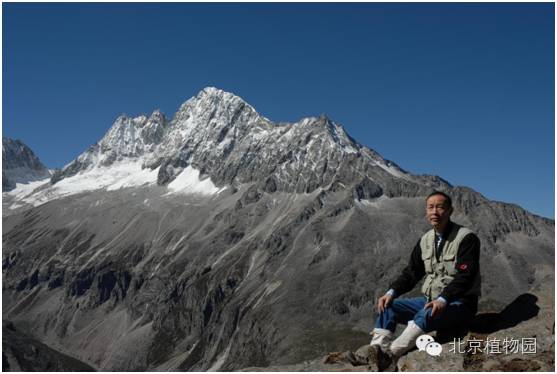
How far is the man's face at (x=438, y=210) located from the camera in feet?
53.7

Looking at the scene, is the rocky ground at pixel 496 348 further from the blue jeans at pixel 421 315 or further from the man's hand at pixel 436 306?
the man's hand at pixel 436 306

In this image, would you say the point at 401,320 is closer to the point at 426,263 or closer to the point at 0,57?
the point at 426,263

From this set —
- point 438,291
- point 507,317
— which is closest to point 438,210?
point 438,291

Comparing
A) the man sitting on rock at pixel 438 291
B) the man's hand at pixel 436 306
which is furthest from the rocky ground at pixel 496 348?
the man's hand at pixel 436 306

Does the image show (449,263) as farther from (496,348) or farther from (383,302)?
(496,348)

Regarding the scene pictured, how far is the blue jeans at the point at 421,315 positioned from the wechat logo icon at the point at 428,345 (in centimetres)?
29

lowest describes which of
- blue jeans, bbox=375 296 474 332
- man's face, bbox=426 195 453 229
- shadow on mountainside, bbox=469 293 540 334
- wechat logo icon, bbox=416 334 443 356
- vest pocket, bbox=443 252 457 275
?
wechat logo icon, bbox=416 334 443 356

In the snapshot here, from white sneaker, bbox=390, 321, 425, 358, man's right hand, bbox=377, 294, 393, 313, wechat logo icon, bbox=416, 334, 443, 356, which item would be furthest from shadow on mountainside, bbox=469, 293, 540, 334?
man's right hand, bbox=377, 294, 393, 313

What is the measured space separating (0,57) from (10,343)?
184637 millimetres

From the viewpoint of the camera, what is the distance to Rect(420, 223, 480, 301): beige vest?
16.3 metres

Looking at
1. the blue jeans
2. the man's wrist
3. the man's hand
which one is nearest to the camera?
the man's hand

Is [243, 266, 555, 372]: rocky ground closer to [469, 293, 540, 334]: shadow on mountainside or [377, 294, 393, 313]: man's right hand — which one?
[469, 293, 540, 334]: shadow on mountainside

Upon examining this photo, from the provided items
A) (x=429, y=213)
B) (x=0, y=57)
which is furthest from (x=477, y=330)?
(x=0, y=57)

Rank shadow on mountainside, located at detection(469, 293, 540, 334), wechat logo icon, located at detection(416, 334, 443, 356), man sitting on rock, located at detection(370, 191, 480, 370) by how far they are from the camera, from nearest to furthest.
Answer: man sitting on rock, located at detection(370, 191, 480, 370) < wechat logo icon, located at detection(416, 334, 443, 356) < shadow on mountainside, located at detection(469, 293, 540, 334)
